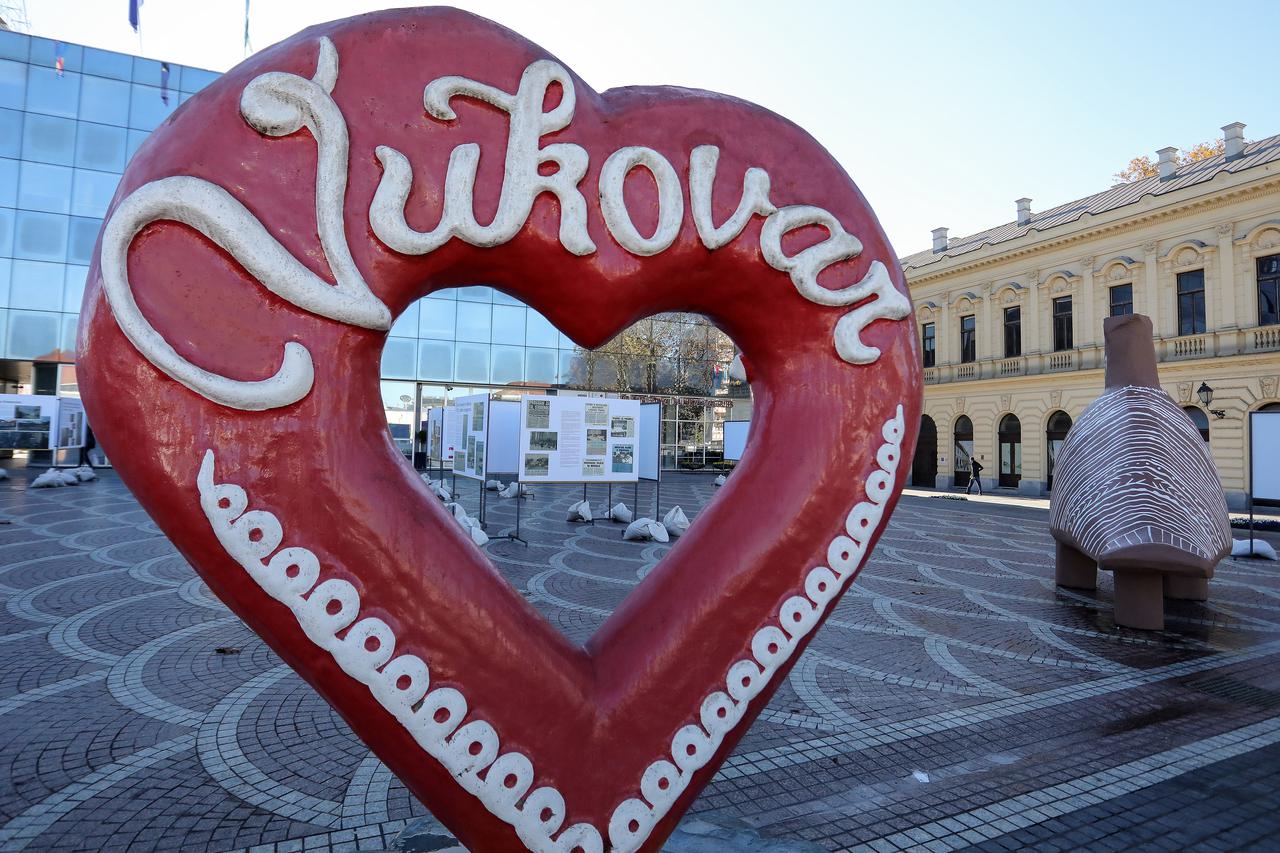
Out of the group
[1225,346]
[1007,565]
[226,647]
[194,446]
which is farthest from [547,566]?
[1225,346]

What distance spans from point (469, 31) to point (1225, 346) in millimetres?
25544

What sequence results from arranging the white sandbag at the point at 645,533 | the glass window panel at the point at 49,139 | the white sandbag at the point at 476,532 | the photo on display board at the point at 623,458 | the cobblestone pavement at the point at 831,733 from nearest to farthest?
the cobblestone pavement at the point at 831,733, the white sandbag at the point at 476,532, the white sandbag at the point at 645,533, the photo on display board at the point at 623,458, the glass window panel at the point at 49,139

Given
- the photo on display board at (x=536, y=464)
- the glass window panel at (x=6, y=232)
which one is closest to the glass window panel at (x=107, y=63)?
the glass window panel at (x=6, y=232)

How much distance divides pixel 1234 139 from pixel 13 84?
3824 centimetres

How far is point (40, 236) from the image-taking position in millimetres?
22984

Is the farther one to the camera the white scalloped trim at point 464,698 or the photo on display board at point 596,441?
the photo on display board at point 596,441

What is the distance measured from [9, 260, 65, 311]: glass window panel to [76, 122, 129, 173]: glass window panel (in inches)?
142

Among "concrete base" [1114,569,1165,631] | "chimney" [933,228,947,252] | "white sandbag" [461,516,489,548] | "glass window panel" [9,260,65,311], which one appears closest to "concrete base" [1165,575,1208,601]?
Answer: "concrete base" [1114,569,1165,631]

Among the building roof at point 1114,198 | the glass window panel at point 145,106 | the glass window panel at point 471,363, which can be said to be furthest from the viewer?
the glass window panel at point 471,363

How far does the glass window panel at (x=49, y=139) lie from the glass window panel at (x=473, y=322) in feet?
43.6

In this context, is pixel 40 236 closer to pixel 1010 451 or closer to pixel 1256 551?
pixel 1256 551

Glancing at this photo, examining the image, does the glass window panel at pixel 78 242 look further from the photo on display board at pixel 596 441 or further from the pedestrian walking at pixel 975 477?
the pedestrian walking at pixel 975 477

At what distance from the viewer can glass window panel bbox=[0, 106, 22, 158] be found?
2281 cm

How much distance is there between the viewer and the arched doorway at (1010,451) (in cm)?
2583
